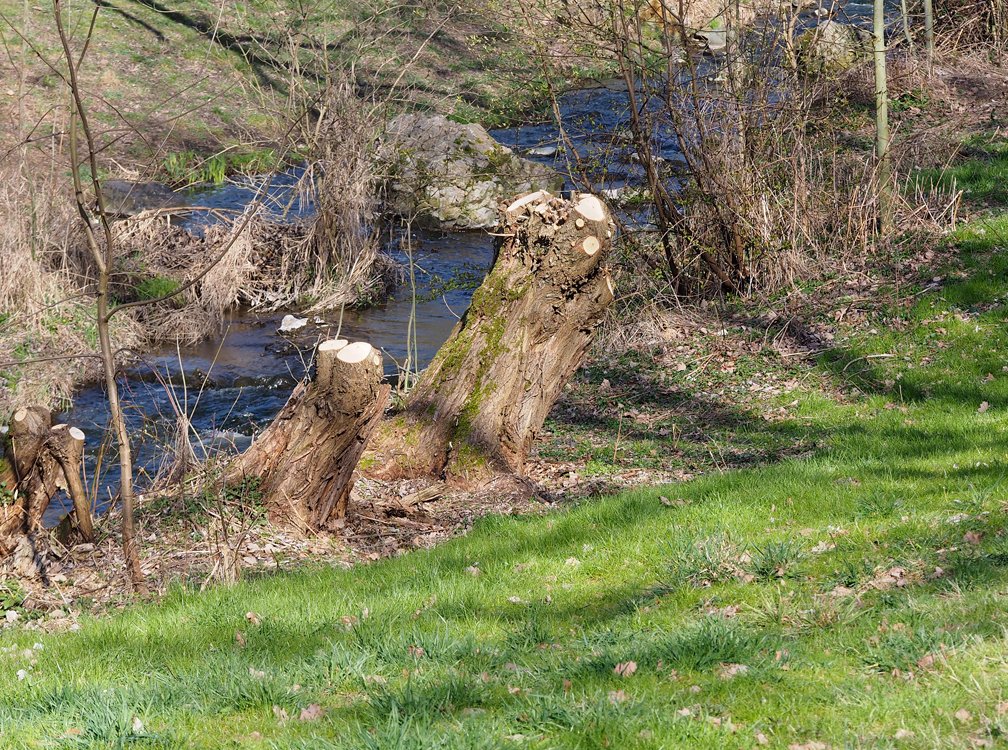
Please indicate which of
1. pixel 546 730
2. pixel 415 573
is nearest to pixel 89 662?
pixel 415 573

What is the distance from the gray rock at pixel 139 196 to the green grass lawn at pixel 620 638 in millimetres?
12749

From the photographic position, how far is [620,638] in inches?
182

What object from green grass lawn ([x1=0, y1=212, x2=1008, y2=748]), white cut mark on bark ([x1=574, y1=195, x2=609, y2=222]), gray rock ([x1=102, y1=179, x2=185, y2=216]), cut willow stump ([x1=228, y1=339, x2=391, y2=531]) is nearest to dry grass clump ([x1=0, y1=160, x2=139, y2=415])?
gray rock ([x1=102, y1=179, x2=185, y2=216])

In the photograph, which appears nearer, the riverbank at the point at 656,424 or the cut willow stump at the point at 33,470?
the cut willow stump at the point at 33,470

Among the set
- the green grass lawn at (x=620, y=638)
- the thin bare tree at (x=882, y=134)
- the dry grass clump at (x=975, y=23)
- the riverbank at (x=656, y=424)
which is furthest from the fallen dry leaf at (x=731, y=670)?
the dry grass clump at (x=975, y=23)

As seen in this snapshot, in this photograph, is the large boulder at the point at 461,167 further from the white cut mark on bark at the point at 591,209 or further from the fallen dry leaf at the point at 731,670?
the fallen dry leaf at the point at 731,670

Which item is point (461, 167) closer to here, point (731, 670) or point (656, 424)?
point (656, 424)

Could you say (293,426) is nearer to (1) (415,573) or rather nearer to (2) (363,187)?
(1) (415,573)

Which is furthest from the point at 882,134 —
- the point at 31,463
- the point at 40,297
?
the point at 40,297

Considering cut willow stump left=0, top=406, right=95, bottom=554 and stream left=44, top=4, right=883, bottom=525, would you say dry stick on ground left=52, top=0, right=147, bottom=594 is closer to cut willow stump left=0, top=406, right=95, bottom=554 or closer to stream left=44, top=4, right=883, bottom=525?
cut willow stump left=0, top=406, right=95, bottom=554

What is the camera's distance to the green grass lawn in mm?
3752

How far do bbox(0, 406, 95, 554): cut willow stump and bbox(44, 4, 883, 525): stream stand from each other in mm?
1389

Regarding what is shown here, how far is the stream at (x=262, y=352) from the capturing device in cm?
1073

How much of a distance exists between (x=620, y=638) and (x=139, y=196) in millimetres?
16467
